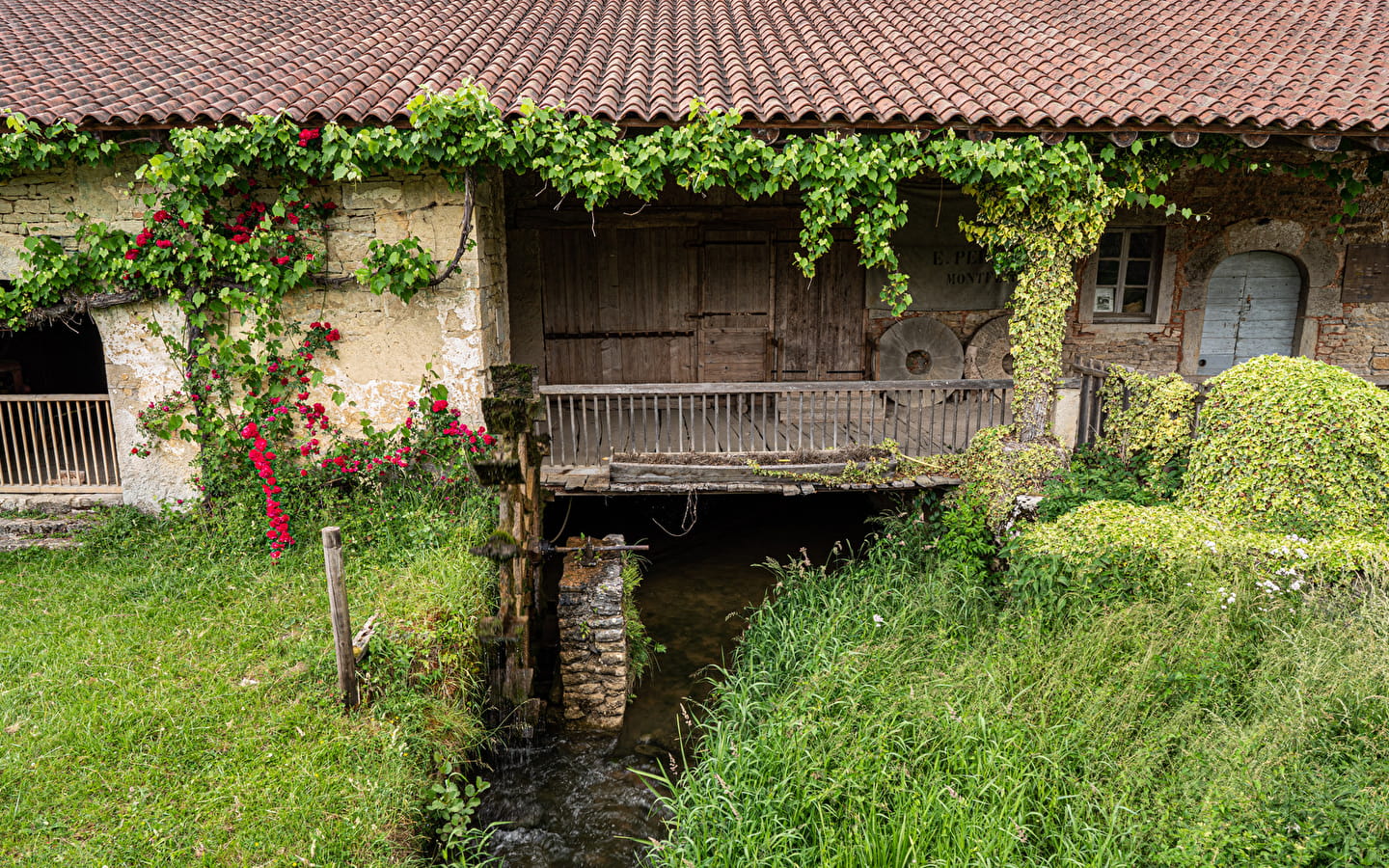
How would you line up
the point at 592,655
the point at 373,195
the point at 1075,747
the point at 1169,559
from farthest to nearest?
the point at 373,195, the point at 592,655, the point at 1169,559, the point at 1075,747

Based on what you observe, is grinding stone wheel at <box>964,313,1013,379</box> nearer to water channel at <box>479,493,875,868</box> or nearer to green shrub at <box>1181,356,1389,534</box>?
water channel at <box>479,493,875,868</box>

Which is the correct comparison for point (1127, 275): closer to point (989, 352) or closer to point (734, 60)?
point (989, 352)

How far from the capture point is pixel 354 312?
6145 mm

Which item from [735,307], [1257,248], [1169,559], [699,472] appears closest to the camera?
[1169,559]

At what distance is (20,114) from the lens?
526 centimetres

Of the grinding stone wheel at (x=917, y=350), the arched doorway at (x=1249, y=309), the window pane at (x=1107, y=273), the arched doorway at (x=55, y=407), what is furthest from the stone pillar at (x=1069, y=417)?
the arched doorway at (x=55, y=407)

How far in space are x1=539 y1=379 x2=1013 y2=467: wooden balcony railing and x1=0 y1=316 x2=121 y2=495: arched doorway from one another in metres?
3.95

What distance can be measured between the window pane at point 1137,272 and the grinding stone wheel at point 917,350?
2.18m

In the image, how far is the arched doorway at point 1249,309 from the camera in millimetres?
9023

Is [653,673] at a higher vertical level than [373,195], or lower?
lower

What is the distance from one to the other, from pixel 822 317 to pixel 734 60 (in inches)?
130

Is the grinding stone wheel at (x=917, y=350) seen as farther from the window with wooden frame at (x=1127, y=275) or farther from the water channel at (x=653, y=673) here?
the window with wooden frame at (x=1127, y=275)

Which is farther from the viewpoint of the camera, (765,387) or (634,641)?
(765,387)

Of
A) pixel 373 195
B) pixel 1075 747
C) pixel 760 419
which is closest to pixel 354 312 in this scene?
pixel 373 195
